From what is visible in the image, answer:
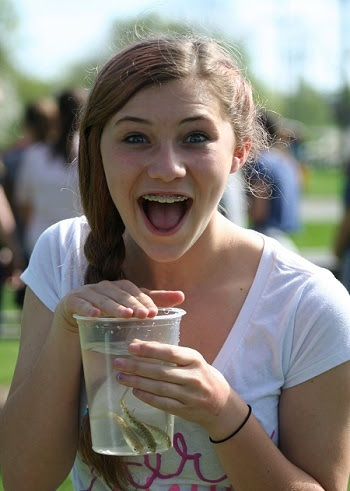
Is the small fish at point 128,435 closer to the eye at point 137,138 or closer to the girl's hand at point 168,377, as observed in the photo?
the girl's hand at point 168,377

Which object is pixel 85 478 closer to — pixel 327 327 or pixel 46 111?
pixel 327 327

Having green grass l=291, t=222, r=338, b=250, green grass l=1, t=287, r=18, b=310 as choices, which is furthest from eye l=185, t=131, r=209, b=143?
green grass l=291, t=222, r=338, b=250

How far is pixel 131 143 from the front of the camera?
2250mm

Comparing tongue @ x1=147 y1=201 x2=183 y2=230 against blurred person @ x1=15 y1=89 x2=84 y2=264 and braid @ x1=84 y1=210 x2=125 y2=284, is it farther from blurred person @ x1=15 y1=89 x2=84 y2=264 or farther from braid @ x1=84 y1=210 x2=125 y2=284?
blurred person @ x1=15 y1=89 x2=84 y2=264

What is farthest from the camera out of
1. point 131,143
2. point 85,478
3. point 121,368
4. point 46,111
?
point 46,111

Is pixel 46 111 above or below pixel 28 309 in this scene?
below

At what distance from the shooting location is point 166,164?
2189mm

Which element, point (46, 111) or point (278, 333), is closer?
point (278, 333)

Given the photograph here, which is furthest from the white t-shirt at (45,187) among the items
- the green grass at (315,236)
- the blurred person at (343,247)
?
the green grass at (315,236)

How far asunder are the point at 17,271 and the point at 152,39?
4.39 m

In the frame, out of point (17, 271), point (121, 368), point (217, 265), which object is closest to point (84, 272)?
point (217, 265)

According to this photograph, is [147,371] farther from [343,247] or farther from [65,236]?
[343,247]

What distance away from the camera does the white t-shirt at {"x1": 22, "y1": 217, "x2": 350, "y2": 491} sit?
2.30m

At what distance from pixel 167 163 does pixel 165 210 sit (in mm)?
143
